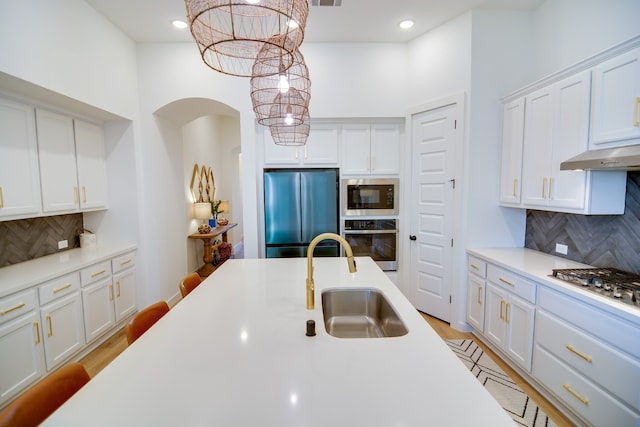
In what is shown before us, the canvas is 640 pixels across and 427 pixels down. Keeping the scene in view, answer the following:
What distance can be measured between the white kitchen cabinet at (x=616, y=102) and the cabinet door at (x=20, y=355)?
406cm

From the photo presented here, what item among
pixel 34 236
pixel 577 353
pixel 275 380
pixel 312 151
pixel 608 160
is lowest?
pixel 577 353

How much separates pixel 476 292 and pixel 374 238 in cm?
123

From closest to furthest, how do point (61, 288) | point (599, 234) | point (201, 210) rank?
point (599, 234), point (61, 288), point (201, 210)

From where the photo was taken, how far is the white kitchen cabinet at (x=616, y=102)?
1.61m

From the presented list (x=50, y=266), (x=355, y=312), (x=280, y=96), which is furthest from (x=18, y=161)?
(x=355, y=312)

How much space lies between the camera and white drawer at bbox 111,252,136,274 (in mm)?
2816

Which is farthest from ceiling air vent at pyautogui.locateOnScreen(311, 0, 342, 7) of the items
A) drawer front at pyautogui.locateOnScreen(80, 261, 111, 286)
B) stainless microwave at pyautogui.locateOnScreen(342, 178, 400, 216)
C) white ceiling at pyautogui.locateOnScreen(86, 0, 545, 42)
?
drawer front at pyautogui.locateOnScreen(80, 261, 111, 286)

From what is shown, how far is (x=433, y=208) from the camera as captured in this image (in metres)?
3.05

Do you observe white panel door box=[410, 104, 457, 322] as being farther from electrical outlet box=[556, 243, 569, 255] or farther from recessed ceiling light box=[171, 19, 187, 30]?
recessed ceiling light box=[171, 19, 187, 30]

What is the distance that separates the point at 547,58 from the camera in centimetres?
258

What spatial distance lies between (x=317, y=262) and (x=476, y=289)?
158 cm

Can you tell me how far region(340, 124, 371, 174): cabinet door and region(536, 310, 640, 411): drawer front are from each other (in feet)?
7.17

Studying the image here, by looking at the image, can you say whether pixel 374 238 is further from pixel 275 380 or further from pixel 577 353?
pixel 275 380

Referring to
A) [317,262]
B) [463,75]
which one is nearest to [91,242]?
[317,262]
